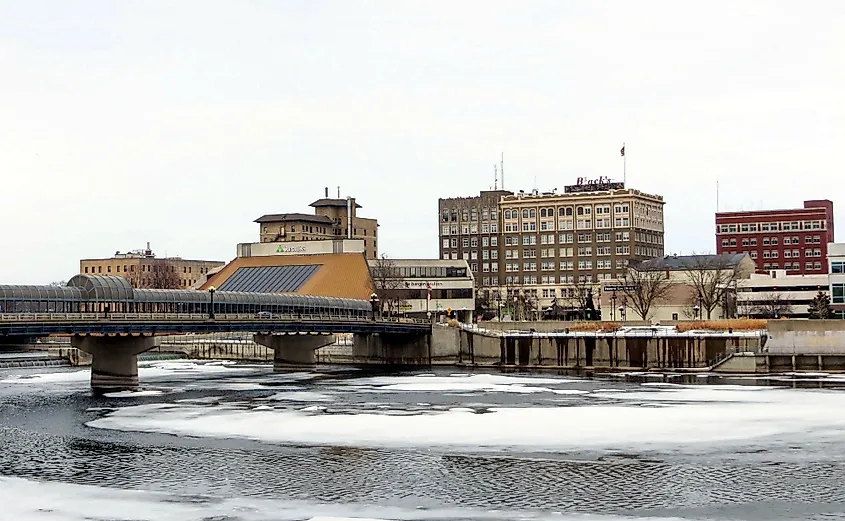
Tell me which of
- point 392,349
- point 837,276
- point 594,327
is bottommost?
point 392,349

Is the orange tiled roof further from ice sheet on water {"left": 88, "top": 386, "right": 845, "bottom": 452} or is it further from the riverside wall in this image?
ice sheet on water {"left": 88, "top": 386, "right": 845, "bottom": 452}

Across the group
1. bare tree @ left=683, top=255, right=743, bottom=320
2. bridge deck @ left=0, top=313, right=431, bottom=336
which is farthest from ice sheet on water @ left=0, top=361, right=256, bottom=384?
bare tree @ left=683, top=255, right=743, bottom=320

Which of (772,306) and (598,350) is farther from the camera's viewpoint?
(772,306)

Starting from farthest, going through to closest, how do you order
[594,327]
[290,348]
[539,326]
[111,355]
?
Answer: 1. [539,326]
2. [594,327]
3. [290,348]
4. [111,355]

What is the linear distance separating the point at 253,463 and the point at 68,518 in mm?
13245

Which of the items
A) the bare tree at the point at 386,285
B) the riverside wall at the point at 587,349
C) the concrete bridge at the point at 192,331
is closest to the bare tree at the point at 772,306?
the bare tree at the point at 386,285

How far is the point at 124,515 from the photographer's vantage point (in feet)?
139

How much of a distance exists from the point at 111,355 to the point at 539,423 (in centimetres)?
4582

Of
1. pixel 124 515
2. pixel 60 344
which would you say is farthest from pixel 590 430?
pixel 60 344

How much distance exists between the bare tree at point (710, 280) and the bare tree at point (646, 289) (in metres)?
4.30

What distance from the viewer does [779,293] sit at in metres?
190

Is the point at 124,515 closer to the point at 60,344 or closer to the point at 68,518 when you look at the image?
the point at 68,518

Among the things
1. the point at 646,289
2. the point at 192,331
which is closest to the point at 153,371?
the point at 192,331

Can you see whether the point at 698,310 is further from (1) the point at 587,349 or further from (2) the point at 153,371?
(2) the point at 153,371
